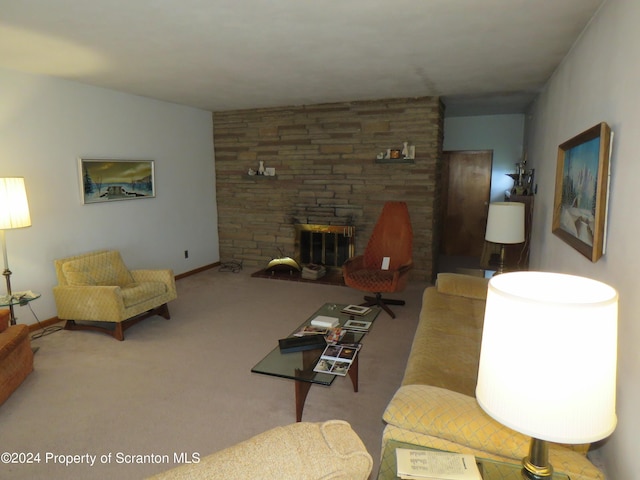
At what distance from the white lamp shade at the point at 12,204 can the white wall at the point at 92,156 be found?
516mm

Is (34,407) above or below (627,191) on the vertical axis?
below

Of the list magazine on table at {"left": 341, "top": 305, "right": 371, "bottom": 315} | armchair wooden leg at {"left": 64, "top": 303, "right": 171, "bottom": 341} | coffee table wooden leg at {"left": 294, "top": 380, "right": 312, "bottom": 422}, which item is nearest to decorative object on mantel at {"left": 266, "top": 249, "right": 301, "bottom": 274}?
armchair wooden leg at {"left": 64, "top": 303, "right": 171, "bottom": 341}

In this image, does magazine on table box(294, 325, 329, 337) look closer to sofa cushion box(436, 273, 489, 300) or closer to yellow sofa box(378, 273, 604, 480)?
yellow sofa box(378, 273, 604, 480)

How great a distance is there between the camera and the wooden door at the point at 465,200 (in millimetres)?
7012

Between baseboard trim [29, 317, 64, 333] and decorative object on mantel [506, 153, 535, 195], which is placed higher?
decorative object on mantel [506, 153, 535, 195]

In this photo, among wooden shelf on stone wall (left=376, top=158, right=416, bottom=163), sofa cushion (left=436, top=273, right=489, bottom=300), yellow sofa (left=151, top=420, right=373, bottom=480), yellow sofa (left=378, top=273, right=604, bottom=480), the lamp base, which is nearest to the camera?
yellow sofa (left=151, top=420, right=373, bottom=480)

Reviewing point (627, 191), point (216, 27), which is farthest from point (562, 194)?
point (216, 27)

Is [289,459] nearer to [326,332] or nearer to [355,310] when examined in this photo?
[326,332]

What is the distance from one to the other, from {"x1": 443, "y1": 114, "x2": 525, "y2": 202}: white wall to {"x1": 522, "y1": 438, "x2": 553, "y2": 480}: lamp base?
637cm

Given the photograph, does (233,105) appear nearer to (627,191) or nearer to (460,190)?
(460,190)

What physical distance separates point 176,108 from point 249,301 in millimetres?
2937

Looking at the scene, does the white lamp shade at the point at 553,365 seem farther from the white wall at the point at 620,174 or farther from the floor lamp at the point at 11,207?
the floor lamp at the point at 11,207

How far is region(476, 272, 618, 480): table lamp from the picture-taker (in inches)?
35.3

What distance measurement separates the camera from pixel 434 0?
229 centimetres
